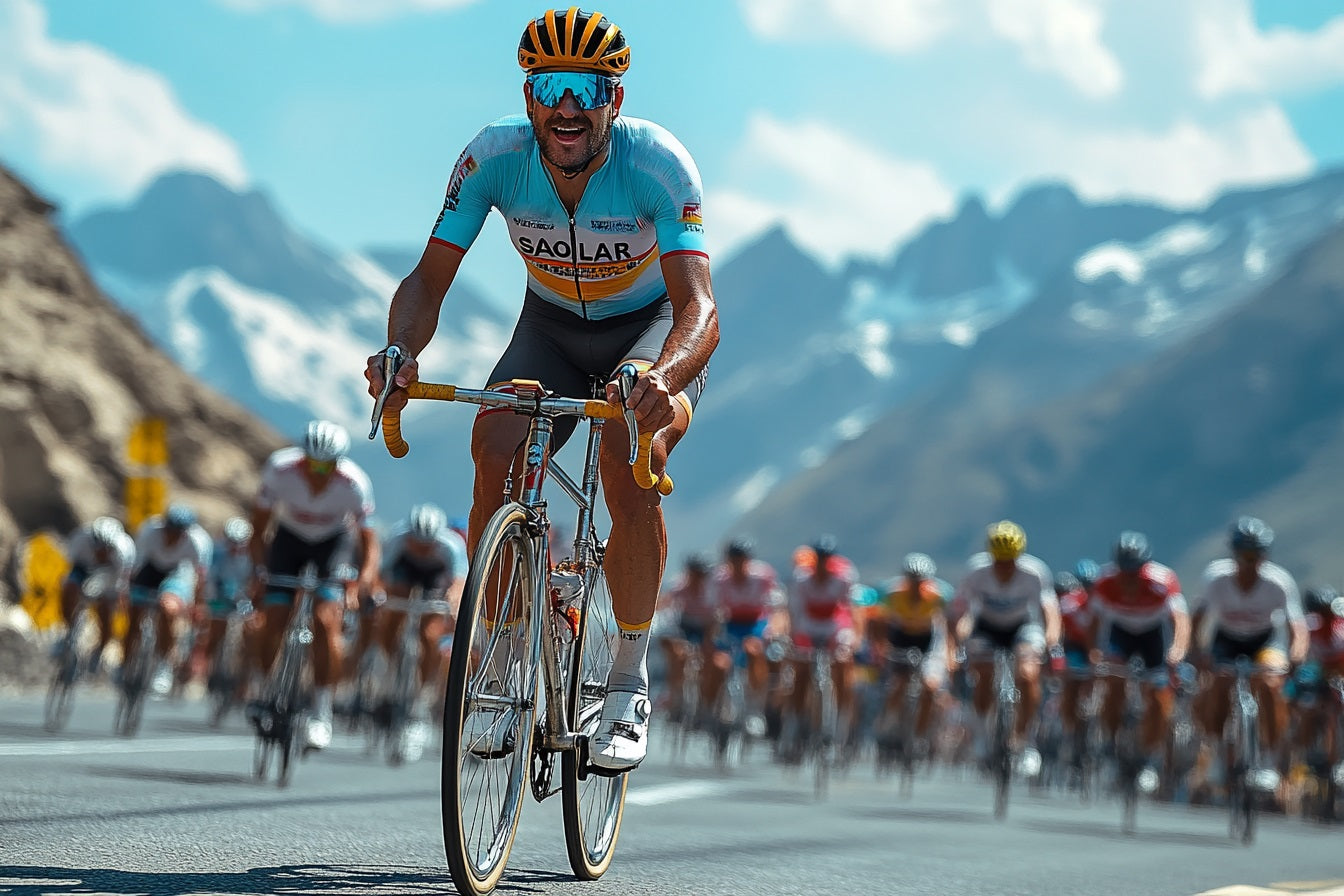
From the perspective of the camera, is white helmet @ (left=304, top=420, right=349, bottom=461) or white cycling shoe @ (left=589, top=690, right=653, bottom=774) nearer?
white cycling shoe @ (left=589, top=690, right=653, bottom=774)

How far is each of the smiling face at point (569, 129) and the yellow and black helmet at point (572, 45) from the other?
0.09m

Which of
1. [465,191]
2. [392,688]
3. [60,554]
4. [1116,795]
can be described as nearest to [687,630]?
[1116,795]

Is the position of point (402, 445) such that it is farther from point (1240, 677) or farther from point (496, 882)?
point (1240, 677)

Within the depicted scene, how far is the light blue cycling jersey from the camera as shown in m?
5.02

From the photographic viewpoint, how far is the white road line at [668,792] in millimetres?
10086

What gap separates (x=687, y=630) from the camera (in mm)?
18766

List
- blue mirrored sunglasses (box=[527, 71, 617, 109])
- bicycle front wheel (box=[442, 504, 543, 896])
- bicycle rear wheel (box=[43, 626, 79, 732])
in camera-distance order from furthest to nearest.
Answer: bicycle rear wheel (box=[43, 626, 79, 732]) → blue mirrored sunglasses (box=[527, 71, 617, 109]) → bicycle front wheel (box=[442, 504, 543, 896])

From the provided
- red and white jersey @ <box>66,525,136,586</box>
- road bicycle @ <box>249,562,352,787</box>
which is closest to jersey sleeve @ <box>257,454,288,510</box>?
road bicycle @ <box>249,562,352,787</box>

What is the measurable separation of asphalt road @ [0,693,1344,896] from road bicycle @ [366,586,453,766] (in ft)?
0.80

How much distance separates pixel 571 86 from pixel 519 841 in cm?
286

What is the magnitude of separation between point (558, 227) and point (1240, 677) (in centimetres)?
908

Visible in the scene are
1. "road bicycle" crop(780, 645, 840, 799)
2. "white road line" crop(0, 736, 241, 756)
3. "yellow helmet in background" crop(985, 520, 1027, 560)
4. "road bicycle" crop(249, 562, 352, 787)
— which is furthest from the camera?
"yellow helmet in background" crop(985, 520, 1027, 560)

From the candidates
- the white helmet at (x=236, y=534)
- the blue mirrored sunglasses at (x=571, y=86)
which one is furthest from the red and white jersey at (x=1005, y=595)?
the blue mirrored sunglasses at (x=571, y=86)

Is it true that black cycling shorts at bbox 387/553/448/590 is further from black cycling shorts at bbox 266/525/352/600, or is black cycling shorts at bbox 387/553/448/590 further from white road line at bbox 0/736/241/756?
black cycling shorts at bbox 266/525/352/600
